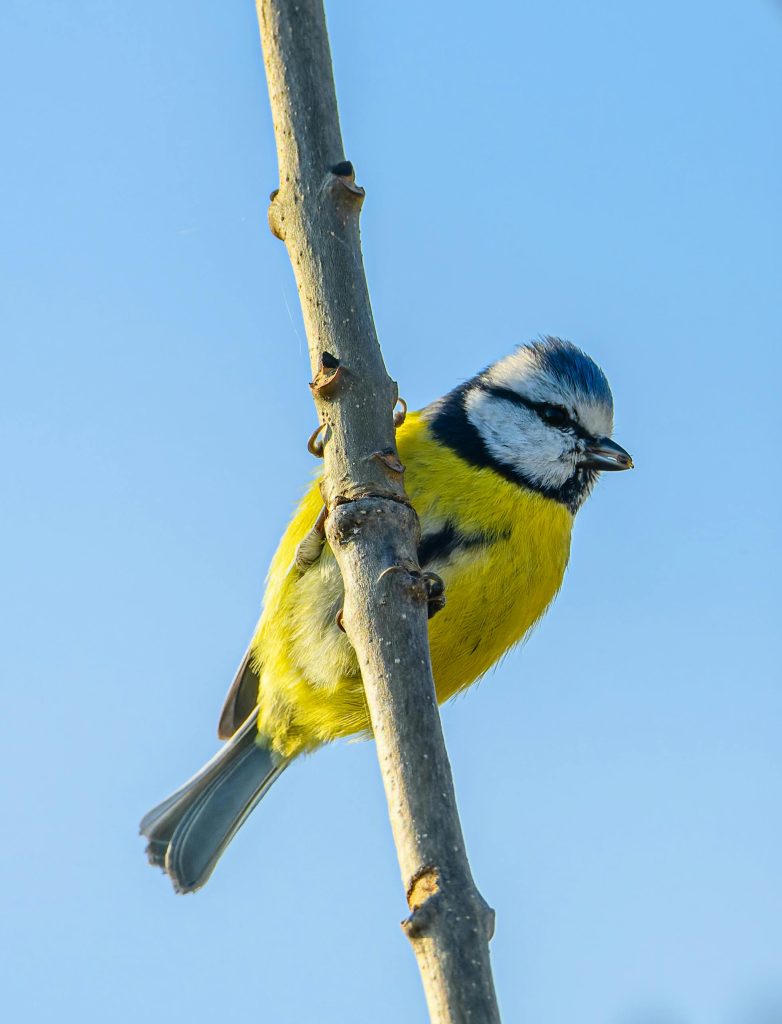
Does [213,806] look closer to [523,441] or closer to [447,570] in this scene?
[447,570]

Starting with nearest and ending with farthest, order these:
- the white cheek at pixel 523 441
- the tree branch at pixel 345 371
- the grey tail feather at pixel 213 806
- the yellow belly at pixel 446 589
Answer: the tree branch at pixel 345 371
the yellow belly at pixel 446 589
the white cheek at pixel 523 441
the grey tail feather at pixel 213 806

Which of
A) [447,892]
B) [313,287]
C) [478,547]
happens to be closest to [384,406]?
[313,287]

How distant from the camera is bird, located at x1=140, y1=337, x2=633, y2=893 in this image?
10.9 feet

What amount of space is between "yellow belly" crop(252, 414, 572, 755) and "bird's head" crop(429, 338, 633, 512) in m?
0.11

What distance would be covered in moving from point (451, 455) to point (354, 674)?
0.68m

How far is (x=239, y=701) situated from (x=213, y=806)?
14.0 inches

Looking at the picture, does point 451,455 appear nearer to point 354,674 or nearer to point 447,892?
point 354,674

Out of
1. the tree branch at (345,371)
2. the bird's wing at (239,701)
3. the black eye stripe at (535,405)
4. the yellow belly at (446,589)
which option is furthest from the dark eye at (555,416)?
the tree branch at (345,371)

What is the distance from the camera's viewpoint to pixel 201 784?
410 cm

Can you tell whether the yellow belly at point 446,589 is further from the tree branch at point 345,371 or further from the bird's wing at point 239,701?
the tree branch at point 345,371

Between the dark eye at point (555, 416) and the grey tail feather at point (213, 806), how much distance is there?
54.1 inches

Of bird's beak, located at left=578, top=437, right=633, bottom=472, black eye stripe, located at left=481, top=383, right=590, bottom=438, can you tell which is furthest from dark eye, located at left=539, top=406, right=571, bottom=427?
bird's beak, located at left=578, top=437, right=633, bottom=472

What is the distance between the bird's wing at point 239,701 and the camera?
4007mm

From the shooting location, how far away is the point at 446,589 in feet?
10.8
